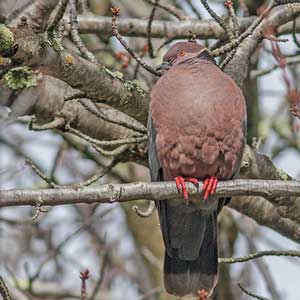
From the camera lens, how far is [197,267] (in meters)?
4.89

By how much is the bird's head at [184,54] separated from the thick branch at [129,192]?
3.82 feet

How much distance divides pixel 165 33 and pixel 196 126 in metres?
1.24

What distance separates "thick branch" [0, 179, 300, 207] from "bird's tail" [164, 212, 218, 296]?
974mm

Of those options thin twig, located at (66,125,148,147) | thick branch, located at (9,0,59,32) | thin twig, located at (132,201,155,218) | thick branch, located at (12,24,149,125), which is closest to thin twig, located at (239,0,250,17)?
thick branch, located at (12,24,149,125)

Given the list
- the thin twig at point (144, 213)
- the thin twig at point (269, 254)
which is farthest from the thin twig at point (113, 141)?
the thin twig at point (269, 254)

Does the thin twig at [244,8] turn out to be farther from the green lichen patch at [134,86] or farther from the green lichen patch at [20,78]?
the green lichen patch at [20,78]

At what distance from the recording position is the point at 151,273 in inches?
269

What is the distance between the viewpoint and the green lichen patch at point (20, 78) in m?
4.00

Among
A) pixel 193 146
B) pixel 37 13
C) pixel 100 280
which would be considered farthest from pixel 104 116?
pixel 100 280

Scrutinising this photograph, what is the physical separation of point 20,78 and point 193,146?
105 centimetres

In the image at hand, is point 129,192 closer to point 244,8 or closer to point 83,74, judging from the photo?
point 83,74

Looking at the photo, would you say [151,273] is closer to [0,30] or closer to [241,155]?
[241,155]

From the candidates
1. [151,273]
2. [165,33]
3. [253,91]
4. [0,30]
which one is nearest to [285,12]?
[165,33]

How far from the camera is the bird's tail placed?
4820 mm
